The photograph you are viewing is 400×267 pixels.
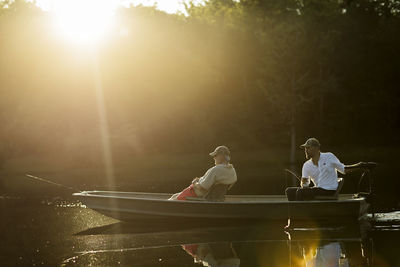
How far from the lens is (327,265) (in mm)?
9836

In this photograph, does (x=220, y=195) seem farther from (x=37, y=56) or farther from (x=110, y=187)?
(x=37, y=56)

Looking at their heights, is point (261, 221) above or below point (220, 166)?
below

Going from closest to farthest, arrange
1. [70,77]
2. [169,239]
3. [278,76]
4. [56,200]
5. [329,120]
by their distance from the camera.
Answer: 1. [169,239]
2. [56,200]
3. [278,76]
4. [70,77]
5. [329,120]

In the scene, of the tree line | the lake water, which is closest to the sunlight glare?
the tree line

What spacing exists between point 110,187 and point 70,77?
18934mm

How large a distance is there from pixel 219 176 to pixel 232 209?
73cm

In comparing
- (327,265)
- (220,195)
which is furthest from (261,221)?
(327,265)

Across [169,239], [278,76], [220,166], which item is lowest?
[169,239]

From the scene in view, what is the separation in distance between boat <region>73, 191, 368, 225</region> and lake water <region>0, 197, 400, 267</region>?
0.78ft

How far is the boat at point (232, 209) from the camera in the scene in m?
13.9

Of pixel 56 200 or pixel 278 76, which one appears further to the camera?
pixel 278 76

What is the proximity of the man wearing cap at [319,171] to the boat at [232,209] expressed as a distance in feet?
0.85

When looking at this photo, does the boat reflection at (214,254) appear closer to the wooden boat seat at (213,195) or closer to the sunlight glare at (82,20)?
the wooden boat seat at (213,195)

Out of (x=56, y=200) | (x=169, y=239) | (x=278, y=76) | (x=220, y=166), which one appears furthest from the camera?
(x=278, y=76)
